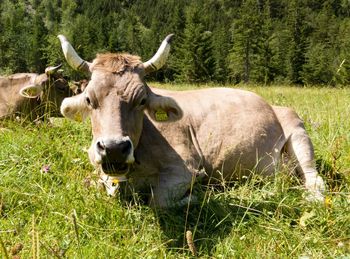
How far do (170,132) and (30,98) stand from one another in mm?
5361

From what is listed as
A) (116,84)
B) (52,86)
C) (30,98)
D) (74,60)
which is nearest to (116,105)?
(116,84)

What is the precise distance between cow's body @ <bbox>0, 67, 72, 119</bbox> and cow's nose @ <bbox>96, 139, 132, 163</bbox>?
5797 mm

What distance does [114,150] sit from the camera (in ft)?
12.6

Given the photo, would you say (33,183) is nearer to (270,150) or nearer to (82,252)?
(82,252)

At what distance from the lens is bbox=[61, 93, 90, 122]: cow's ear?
16.0ft

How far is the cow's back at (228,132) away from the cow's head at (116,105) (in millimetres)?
704

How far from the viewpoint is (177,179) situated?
16.1ft

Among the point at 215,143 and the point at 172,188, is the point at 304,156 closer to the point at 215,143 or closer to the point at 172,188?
the point at 215,143

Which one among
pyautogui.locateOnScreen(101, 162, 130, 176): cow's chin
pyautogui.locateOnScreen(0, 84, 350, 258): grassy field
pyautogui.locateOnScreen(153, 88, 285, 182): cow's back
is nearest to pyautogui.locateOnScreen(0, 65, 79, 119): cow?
pyautogui.locateOnScreen(0, 84, 350, 258): grassy field

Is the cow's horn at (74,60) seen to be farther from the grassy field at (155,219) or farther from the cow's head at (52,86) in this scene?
the cow's head at (52,86)

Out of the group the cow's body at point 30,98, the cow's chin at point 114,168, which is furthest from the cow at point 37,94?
the cow's chin at point 114,168

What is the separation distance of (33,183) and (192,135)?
2.07 meters

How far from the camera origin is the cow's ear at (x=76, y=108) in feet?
16.0

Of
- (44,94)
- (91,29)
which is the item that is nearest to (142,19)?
(91,29)
